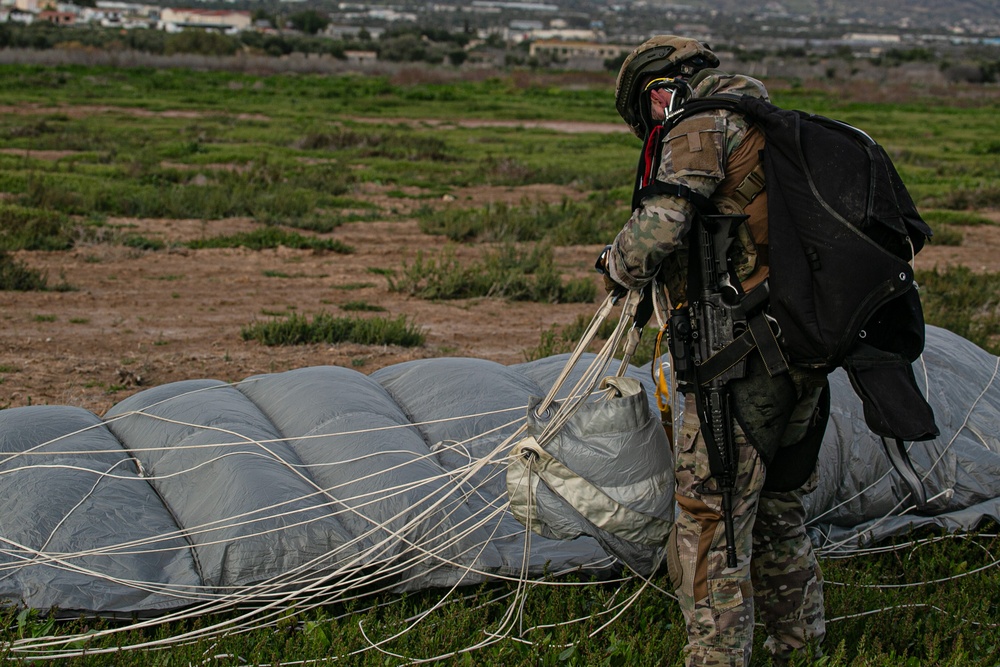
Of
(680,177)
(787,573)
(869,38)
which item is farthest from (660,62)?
(869,38)

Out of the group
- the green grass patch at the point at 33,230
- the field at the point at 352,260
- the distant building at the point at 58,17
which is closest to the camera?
the field at the point at 352,260

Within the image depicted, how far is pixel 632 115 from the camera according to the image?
10.3 ft

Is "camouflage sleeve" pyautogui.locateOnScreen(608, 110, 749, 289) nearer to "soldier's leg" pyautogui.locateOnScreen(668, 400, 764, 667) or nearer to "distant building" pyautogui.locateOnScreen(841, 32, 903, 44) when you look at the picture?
"soldier's leg" pyautogui.locateOnScreen(668, 400, 764, 667)

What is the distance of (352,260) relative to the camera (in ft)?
32.9

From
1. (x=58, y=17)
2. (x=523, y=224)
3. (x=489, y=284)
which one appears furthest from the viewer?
(x=58, y=17)

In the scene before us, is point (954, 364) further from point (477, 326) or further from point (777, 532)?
point (477, 326)

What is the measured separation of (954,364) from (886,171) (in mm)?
2296

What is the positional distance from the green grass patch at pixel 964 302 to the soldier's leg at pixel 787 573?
410cm

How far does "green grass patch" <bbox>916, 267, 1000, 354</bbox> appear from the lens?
24.3 ft

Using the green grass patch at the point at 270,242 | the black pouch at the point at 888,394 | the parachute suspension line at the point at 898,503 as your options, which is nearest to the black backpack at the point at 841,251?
the black pouch at the point at 888,394

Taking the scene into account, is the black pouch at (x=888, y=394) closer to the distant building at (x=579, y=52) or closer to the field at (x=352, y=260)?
the field at (x=352, y=260)

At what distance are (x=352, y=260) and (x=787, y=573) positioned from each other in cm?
740

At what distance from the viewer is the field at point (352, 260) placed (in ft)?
11.9

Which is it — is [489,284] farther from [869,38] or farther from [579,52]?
[869,38]
